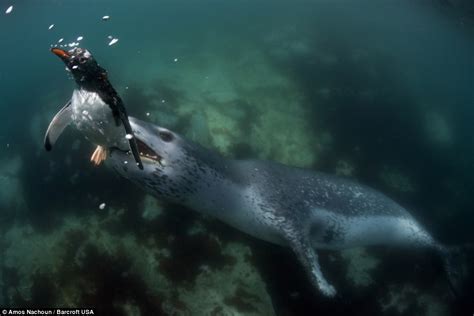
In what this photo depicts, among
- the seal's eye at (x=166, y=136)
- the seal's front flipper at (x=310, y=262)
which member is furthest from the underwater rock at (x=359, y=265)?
the seal's eye at (x=166, y=136)

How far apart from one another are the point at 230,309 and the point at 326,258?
6.43 feet

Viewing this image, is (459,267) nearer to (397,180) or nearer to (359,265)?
(359,265)

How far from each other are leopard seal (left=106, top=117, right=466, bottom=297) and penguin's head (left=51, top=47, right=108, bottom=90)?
3.35 feet

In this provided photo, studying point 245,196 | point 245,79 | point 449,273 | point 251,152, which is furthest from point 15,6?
point 449,273

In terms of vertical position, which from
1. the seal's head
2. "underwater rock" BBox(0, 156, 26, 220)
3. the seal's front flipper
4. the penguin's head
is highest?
the penguin's head

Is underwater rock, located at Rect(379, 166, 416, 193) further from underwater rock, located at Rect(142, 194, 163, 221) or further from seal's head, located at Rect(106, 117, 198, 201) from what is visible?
seal's head, located at Rect(106, 117, 198, 201)

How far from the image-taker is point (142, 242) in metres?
5.77

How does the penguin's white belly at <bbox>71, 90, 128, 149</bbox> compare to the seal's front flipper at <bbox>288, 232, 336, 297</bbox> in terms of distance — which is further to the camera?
the seal's front flipper at <bbox>288, 232, 336, 297</bbox>

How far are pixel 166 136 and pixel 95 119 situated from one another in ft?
3.85

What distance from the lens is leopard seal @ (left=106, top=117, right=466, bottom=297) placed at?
Result: 433 cm

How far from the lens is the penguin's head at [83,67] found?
9.33 ft

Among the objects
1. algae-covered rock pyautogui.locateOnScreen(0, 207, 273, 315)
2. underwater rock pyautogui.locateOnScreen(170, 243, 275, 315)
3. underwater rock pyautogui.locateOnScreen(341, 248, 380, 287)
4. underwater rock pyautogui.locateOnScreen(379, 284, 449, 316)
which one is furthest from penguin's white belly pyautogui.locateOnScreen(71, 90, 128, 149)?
underwater rock pyautogui.locateOnScreen(379, 284, 449, 316)

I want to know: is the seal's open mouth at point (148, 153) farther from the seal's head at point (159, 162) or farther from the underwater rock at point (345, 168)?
the underwater rock at point (345, 168)

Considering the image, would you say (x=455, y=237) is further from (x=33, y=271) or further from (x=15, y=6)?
(x=15, y=6)
